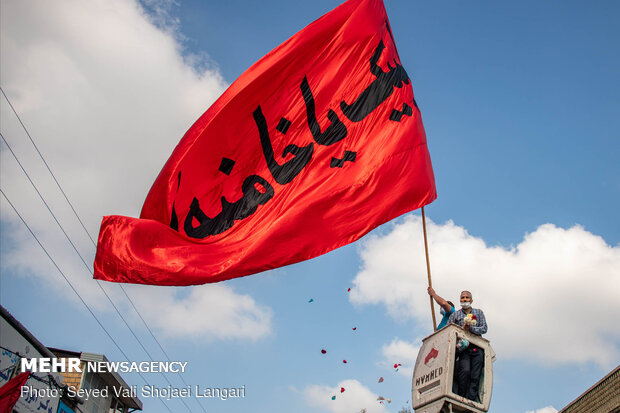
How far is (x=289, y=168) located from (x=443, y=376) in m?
3.86

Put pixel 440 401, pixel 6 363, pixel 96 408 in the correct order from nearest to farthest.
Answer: pixel 440 401 < pixel 6 363 < pixel 96 408

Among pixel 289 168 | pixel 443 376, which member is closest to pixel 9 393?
pixel 289 168

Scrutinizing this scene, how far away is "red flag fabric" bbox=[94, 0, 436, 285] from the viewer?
7.64 metres

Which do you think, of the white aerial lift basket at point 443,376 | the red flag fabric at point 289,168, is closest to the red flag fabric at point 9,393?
the red flag fabric at point 289,168

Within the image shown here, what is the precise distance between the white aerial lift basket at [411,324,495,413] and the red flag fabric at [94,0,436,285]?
1948mm

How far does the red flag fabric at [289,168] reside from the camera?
764cm

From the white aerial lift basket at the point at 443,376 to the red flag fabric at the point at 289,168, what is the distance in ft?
6.39

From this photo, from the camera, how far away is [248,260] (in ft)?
24.5

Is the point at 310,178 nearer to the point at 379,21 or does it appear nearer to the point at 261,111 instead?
the point at 261,111

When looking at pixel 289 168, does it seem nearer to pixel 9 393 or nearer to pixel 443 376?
pixel 443 376

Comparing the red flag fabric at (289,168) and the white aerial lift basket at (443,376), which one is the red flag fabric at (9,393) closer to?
the red flag fabric at (289,168)

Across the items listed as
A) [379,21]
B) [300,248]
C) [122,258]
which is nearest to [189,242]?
[122,258]

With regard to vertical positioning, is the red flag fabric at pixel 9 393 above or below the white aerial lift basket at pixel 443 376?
above

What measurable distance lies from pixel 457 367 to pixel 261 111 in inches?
192
